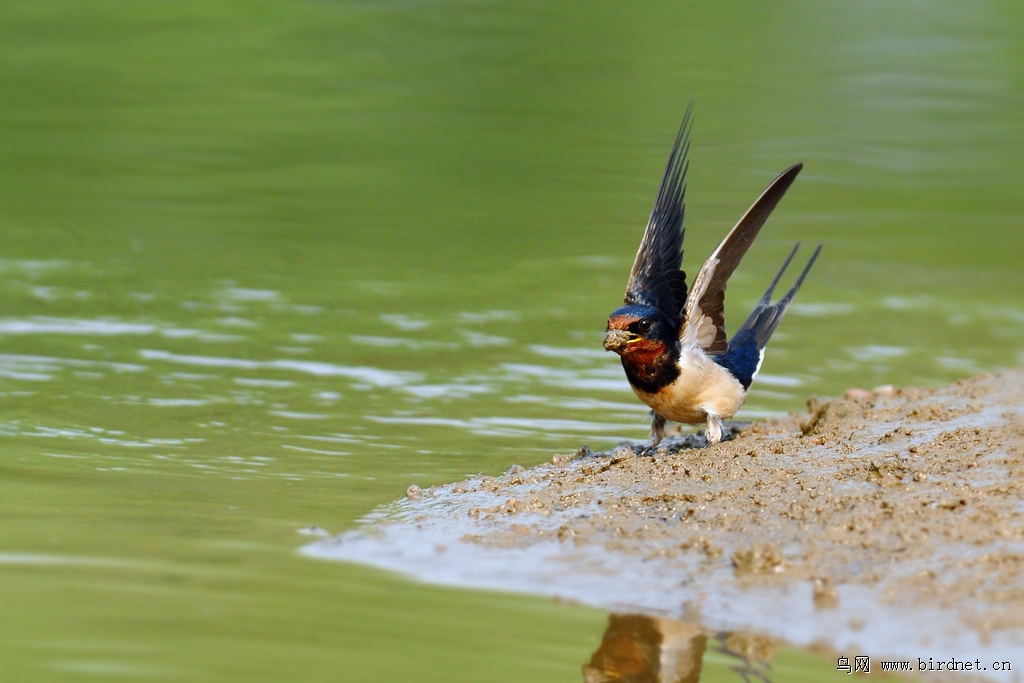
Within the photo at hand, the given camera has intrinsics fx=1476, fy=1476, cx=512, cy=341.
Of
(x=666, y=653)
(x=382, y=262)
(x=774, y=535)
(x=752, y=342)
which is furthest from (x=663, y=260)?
(x=382, y=262)

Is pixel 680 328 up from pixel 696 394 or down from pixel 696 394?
up

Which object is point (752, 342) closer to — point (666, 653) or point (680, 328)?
point (680, 328)

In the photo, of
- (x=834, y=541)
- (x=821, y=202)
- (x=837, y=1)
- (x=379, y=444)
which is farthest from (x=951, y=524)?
(x=837, y=1)

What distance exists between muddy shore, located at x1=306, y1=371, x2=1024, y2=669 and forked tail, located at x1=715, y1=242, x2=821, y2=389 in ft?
1.37

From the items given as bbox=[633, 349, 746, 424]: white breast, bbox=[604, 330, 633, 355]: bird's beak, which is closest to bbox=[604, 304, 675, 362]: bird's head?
bbox=[604, 330, 633, 355]: bird's beak

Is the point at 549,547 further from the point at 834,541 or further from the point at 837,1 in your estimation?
the point at 837,1

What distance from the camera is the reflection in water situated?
125 inches

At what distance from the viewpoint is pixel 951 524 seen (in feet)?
12.4

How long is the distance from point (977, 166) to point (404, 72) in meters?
5.06

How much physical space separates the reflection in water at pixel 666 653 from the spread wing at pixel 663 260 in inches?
74.9

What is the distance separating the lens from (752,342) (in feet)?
18.5

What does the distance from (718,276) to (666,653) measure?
206 centimetres

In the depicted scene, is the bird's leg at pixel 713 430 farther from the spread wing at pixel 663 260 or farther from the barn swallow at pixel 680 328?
the spread wing at pixel 663 260

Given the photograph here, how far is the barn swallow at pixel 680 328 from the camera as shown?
4824 millimetres
